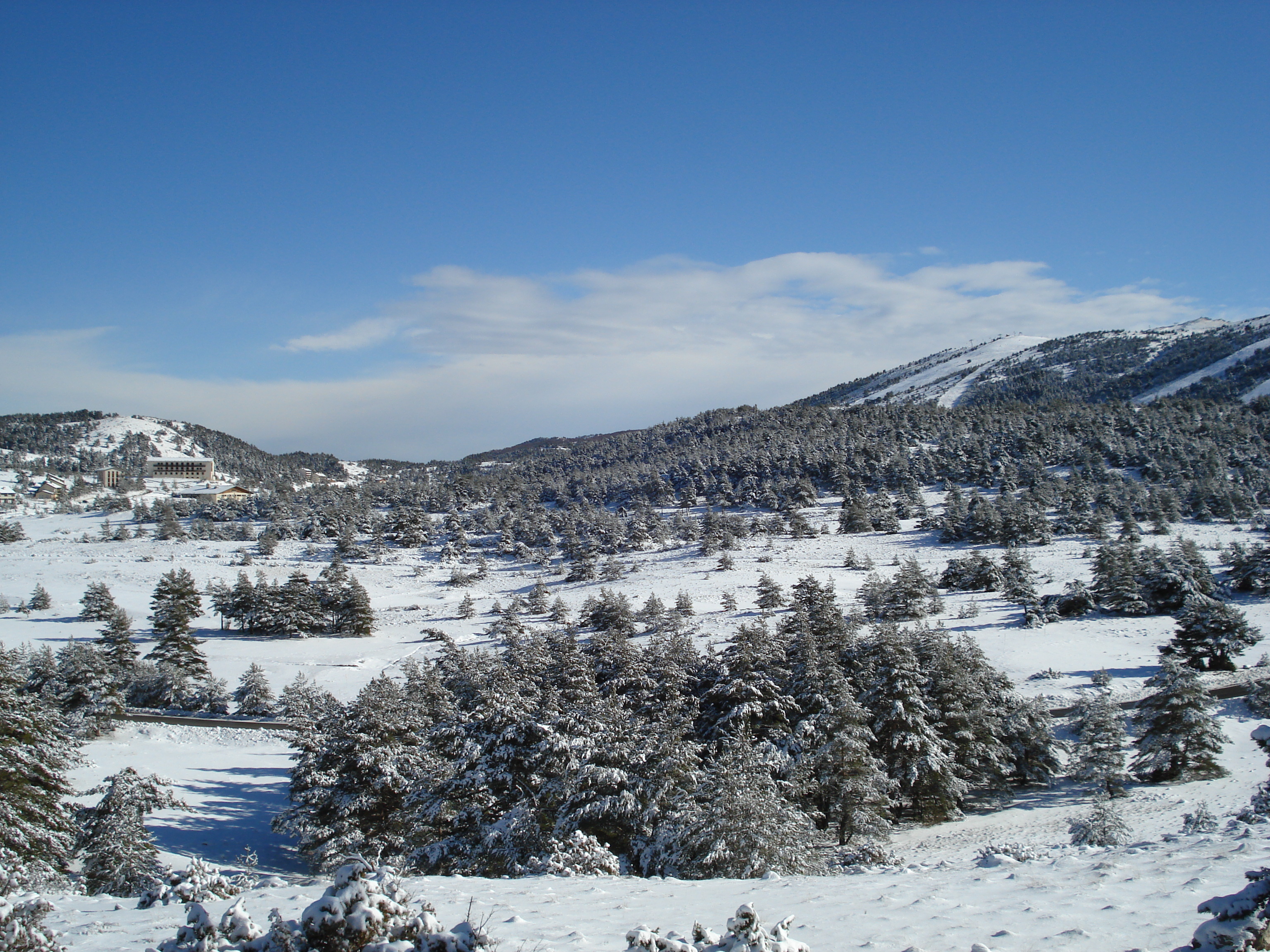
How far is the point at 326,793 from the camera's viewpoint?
19.8 metres

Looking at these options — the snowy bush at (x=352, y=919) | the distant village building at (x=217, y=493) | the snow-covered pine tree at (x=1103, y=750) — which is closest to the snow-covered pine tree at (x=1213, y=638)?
the snow-covered pine tree at (x=1103, y=750)

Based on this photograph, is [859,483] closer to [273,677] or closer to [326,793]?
[273,677]

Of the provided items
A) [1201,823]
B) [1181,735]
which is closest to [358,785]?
[1201,823]

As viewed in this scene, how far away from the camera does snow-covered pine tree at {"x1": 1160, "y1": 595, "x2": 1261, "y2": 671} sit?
35.6m

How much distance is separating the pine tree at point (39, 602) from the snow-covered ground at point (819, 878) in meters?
1.11

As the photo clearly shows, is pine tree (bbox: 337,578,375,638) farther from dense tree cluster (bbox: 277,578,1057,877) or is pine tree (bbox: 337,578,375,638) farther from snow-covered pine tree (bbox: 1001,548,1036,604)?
snow-covered pine tree (bbox: 1001,548,1036,604)

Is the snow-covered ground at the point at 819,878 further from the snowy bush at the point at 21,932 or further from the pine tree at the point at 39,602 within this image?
the snowy bush at the point at 21,932

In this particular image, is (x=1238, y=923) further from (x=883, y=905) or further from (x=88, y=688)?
(x=88, y=688)

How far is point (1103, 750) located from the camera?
898 inches

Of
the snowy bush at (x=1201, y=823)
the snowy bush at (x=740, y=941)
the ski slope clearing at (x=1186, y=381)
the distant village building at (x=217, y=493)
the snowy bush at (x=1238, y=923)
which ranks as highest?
the ski slope clearing at (x=1186, y=381)

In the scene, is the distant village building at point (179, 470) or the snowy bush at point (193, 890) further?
the distant village building at point (179, 470)

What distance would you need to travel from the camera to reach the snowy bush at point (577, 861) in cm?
1315

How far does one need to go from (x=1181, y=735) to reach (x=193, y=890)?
29753 millimetres

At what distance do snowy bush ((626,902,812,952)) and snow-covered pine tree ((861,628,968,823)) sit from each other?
18.1 meters
